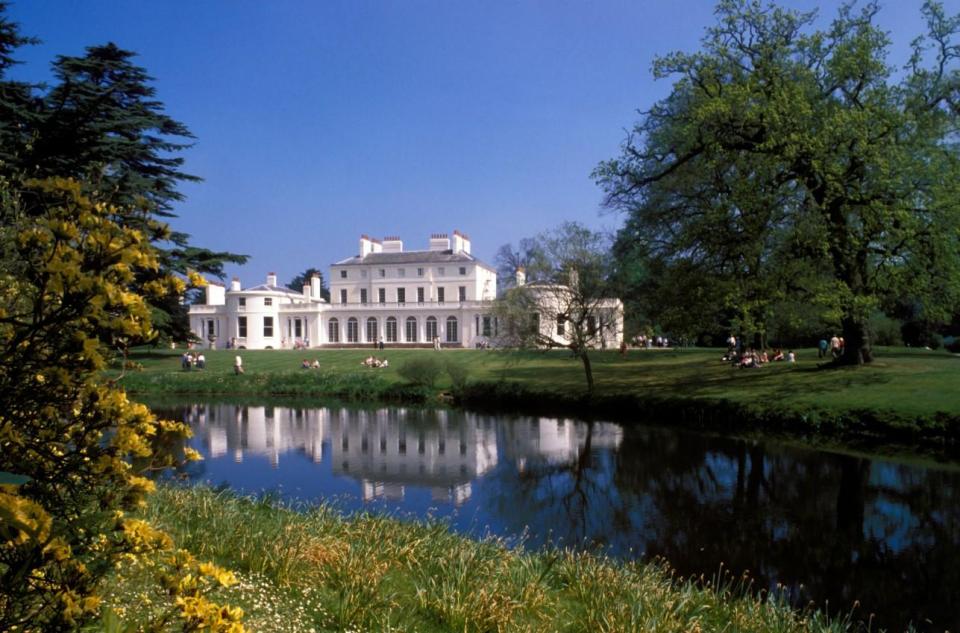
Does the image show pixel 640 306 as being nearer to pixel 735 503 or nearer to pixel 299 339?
pixel 735 503

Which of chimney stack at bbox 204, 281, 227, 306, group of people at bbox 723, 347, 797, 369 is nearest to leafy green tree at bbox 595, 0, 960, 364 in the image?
group of people at bbox 723, 347, 797, 369

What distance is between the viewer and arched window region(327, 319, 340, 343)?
2175 inches


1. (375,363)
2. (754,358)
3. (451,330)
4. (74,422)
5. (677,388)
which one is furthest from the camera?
(451,330)

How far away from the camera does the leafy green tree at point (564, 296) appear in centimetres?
2305

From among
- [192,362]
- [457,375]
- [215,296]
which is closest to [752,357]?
[457,375]

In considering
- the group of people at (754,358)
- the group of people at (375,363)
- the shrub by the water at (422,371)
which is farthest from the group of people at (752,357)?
the group of people at (375,363)

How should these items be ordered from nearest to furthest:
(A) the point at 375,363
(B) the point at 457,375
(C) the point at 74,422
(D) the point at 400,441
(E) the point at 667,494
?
(C) the point at 74,422 < (E) the point at 667,494 < (D) the point at 400,441 < (B) the point at 457,375 < (A) the point at 375,363

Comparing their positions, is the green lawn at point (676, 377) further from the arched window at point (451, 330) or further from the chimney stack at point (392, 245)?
the chimney stack at point (392, 245)

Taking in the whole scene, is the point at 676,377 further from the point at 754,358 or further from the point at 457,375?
the point at 457,375

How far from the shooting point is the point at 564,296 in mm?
23250

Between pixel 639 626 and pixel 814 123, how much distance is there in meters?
17.9

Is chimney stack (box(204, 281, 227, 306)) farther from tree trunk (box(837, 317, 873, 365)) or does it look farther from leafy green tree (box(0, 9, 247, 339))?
tree trunk (box(837, 317, 873, 365))

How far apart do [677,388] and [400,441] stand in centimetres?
974

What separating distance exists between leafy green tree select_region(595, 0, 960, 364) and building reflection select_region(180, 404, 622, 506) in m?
6.77
